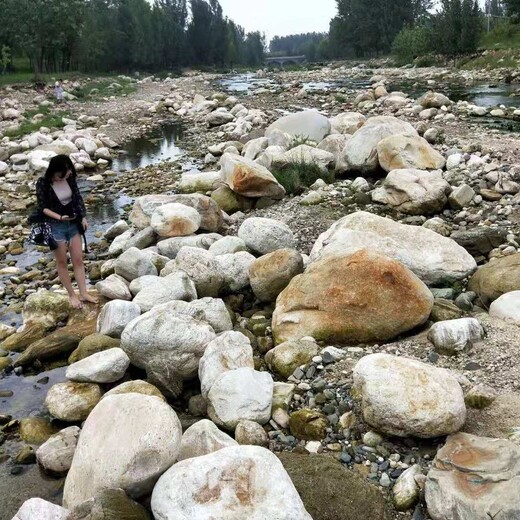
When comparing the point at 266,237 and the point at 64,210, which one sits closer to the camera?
the point at 64,210

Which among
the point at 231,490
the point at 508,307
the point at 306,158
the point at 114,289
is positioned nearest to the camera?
the point at 231,490

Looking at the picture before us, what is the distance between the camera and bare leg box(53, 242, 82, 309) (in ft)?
21.0

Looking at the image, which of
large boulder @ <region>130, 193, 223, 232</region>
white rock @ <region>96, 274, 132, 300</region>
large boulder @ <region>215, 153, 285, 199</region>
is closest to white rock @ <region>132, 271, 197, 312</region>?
white rock @ <region>96, 274, 132, 300</region>

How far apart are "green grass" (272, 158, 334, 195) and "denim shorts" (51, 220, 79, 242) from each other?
4473 mm

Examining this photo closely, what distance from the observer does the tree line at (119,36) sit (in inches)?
1626

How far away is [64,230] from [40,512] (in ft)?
12.1

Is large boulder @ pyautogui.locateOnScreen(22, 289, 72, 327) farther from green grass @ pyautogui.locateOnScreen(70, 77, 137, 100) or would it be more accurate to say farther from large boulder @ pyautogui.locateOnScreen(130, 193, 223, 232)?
green grass @ pyautogui.locateOnScreen(70, 77, 137, 100)

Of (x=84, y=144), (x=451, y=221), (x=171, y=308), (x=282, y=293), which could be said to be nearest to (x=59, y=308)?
(x=171, y=308)

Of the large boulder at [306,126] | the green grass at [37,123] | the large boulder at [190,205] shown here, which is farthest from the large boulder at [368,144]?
the green grass at [37,123]

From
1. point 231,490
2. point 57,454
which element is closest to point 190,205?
point 57,454

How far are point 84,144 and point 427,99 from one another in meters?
10.5

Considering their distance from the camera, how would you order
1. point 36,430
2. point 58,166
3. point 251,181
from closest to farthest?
point 36,430 → point 58,166 → point 251,181

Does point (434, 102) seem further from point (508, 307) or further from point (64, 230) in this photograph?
point (64, 230)

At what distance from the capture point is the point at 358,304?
5.25m
